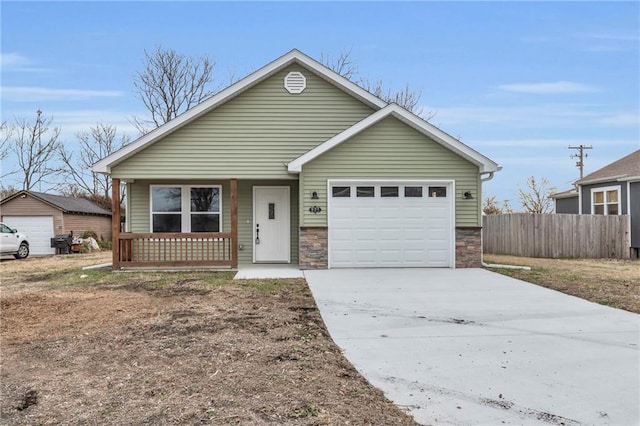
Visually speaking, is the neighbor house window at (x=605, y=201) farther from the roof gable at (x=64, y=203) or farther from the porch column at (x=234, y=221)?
the roof gable at (x=64, y=203)

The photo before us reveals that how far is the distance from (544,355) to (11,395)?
535cm

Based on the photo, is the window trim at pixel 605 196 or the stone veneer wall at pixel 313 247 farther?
the window trim at pixel 605 196

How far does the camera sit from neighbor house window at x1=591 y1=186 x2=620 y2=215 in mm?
19219

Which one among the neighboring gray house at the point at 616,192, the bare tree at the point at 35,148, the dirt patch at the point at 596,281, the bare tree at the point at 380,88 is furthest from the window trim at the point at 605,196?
the bare tree at the point at 35,148

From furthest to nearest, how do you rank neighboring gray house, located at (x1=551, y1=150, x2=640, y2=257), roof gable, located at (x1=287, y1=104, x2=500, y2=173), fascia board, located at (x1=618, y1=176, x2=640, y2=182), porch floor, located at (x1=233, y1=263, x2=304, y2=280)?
neighboring gray house, located at (x1=551, y1=150, x2=640, y2=257) < fascia board, located at (x1=618, y1=176, x2=640, y2=182) < roof gable, located at (x1=287, y1=104, x2=500, y2=173) < porch floor, located at (x1=233, y1=263, x2=304, y2=280)

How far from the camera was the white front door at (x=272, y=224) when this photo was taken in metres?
14.0

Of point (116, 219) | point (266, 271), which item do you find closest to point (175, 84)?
point (116, 219)

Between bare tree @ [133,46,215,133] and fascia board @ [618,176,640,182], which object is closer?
fascia board @ [618,176,640,182]

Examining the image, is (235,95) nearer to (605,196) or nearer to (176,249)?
(176,249)

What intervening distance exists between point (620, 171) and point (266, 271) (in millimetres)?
16333

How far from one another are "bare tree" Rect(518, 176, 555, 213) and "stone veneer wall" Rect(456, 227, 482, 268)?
19557 millimetres

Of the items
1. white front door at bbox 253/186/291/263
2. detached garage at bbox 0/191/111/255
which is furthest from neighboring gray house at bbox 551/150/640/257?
detached garage at bbox 0/191/111/255

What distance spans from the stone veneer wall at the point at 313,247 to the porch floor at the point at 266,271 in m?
0.37

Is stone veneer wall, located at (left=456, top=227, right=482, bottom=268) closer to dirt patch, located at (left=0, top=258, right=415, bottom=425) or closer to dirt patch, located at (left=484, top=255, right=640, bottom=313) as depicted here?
dirt patch, located at (left=484, top=255, right=640, bottom=313)
